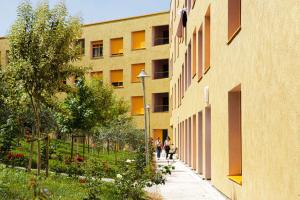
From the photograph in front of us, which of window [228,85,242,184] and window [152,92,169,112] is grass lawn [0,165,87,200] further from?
window [152,92,169,112]

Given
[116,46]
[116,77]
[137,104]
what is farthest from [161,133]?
[116,46]

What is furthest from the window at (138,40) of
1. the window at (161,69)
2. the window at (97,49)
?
the window at (97,49)

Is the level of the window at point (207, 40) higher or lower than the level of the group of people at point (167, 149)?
higher

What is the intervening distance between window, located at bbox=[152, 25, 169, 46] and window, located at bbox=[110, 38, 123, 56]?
167 inches

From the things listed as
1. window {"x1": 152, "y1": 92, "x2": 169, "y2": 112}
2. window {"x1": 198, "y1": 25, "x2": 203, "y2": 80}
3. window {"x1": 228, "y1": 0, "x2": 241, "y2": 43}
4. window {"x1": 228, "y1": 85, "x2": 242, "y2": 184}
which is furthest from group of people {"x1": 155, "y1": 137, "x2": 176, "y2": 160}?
window {"x1": 228, "y1": 0, "x2": 241, "y2": 43}

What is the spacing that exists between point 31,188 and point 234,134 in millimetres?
4776

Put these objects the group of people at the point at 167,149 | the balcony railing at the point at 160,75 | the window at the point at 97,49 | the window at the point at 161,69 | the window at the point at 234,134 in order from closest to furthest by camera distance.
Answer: the window at the point at 234,134
the group of people at the point at 167,149
the window at the point at 161,69
the balcony railing at the point at 160,75
the window at the point at 97,49

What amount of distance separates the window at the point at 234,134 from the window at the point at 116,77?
→ 41102mm

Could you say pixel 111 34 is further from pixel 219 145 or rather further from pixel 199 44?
pixel 219 145

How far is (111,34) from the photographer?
52406mm

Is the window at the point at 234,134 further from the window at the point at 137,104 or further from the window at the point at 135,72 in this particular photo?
the window at the point at 135,72

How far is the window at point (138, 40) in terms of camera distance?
50.5 meters

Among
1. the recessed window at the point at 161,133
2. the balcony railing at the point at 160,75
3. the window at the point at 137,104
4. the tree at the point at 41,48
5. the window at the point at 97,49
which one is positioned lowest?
the recessed window at the point at 161,133

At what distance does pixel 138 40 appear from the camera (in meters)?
50.8
